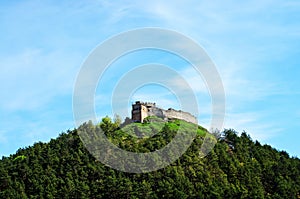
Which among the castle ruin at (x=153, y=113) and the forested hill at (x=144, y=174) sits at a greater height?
the castle ruin at (x=153, y=113)

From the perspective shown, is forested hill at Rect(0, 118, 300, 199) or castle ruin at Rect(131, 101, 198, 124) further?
castle ruin at Rect(131, 101, 198, 124)

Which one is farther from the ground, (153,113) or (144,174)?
(153,113)

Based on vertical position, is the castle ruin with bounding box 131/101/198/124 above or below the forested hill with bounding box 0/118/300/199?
above

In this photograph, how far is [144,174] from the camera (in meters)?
63.2

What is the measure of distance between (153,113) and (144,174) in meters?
18.5

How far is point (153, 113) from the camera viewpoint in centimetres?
8050

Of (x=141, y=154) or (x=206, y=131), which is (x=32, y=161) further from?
(x=206, y=131)

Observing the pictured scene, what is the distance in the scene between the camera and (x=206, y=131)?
271ft

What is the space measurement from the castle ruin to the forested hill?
250cm

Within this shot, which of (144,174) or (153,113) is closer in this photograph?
(144,174)

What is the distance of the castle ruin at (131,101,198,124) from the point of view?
77.7m

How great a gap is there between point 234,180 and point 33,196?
22.6 meters

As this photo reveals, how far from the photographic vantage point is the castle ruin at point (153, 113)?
3059 inches

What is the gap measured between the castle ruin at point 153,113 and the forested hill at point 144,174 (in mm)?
2498
